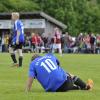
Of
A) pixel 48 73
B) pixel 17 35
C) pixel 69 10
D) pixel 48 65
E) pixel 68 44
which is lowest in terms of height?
pixel 68 44

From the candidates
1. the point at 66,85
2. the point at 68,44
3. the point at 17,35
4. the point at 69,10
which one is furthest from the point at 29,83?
the point at 69,10

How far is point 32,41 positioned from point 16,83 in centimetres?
3043

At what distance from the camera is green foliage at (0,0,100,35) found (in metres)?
70.4

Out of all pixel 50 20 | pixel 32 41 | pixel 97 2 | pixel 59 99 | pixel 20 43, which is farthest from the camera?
pixel 97 2

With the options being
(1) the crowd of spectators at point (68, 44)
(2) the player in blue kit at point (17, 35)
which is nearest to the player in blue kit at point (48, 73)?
(2) the player in blue kit at point (17, 35)

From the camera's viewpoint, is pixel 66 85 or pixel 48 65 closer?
pixel 48 65

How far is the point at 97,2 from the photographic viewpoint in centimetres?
9312

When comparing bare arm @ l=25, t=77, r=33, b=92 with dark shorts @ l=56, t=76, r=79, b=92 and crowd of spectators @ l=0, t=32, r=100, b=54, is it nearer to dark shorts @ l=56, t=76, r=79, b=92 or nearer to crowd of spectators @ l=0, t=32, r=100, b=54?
dark shorts @ l=56, t=76, r=79, b=92

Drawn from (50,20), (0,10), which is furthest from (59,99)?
(0,10)

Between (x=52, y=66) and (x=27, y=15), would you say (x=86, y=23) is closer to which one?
(x=27, y=15)

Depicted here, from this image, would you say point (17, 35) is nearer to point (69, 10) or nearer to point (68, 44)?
point (68, 44)

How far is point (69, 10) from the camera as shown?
75.4 metres

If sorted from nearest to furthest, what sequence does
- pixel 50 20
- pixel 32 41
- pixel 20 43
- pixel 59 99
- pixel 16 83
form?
pixel 59 99, pixel 16 83, pixel 20 43, pixel 32 41, pixel 50 20

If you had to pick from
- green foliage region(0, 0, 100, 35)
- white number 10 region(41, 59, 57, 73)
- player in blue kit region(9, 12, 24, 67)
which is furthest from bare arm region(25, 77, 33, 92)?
green foliage region(0, 0, 100, 35)
